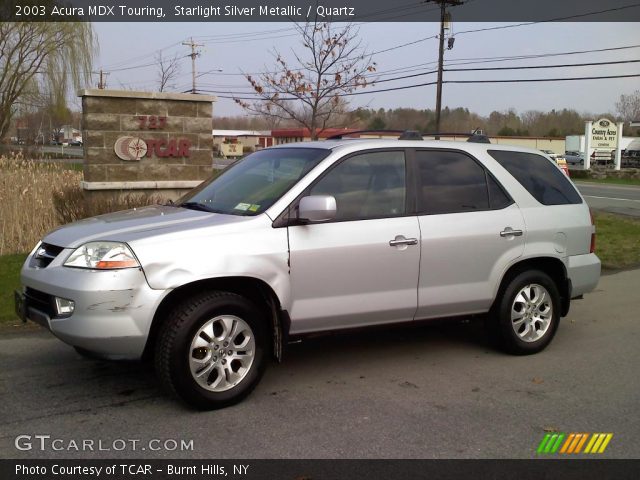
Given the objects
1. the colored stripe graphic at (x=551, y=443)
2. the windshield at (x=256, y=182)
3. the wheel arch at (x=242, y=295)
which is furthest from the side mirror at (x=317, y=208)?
the colored stripe graphic at (x=551, y=443)

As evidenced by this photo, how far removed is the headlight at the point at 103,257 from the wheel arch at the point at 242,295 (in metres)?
0.34

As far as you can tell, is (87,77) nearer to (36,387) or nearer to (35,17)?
(35,17)

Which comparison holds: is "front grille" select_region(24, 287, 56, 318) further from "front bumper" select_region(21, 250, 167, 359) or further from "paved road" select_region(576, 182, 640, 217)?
"paved road" select_region(576, 182, 640, 217)

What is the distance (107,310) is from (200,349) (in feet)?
2.09

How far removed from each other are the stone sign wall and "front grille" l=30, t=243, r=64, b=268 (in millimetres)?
5790

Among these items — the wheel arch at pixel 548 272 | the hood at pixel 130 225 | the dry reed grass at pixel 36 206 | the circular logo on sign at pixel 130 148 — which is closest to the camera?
the hood at pixel 130 225

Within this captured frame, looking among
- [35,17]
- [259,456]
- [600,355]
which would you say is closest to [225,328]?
[259,456]

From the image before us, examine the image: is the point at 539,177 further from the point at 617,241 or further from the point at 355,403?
the point at 617,241

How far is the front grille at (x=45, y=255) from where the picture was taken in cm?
425

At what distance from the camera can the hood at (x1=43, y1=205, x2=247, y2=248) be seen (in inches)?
163

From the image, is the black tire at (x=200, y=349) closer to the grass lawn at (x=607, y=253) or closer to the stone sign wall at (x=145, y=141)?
the grass lawn at (x=607, y=253)

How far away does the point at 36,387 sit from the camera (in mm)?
4590

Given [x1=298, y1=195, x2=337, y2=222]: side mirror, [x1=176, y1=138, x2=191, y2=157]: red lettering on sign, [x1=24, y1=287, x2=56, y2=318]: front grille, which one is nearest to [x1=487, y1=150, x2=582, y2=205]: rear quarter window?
[x1=298, y1=195, x2=337, y2=222]: side mirror

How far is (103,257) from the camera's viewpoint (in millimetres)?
3984
